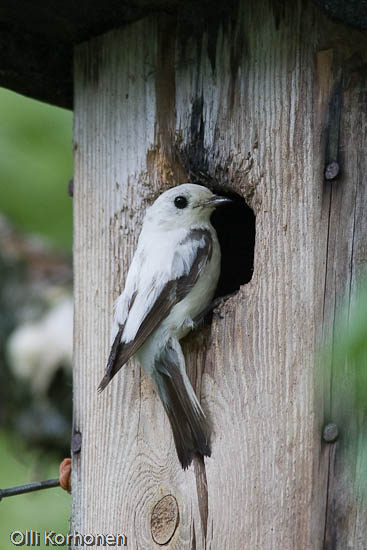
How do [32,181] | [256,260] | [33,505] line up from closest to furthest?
[256,260]
[33,505]
[32,181]

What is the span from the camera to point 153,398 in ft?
10.4

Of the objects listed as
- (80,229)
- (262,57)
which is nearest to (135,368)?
(80,229)

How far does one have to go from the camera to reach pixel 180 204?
10.7 ft

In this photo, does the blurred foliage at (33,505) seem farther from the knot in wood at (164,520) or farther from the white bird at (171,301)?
the white bird at (171,301)

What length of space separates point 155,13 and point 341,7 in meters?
0.97

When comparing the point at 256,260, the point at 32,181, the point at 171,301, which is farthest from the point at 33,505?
the point at 256,260

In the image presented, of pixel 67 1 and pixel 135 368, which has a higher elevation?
pixel 67 1

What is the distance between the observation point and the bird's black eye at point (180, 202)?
3.24 m

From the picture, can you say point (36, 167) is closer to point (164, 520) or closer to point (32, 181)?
point (32, 181)

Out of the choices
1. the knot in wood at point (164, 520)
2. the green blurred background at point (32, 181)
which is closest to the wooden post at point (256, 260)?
the knot in wood at point (164, 520)

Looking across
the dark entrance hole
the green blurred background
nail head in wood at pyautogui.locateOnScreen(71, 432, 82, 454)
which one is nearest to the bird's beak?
the dark entrance hole

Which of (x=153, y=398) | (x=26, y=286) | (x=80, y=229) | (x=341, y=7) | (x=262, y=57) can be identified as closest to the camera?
(x=341, y=7)

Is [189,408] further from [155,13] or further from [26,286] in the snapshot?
[26,286]

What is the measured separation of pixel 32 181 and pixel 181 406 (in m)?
3.35
